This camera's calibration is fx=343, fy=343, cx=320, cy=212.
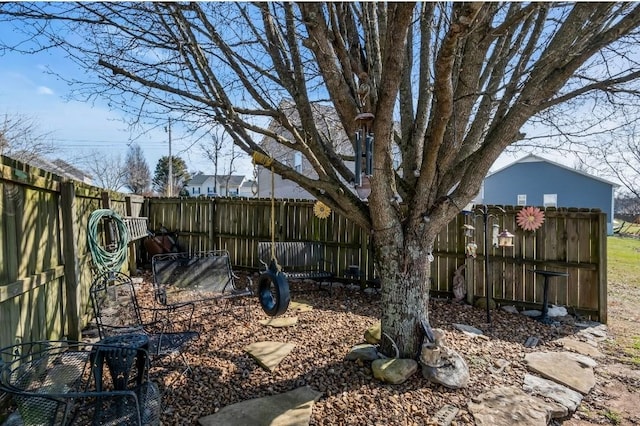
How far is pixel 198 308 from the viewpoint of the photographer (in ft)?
15.0

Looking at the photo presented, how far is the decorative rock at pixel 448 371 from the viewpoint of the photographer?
2539mm

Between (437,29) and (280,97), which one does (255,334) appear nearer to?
(280,97)

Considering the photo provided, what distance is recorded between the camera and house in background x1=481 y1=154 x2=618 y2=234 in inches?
675

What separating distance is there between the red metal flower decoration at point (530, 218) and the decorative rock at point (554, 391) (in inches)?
104

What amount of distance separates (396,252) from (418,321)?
0.60 meters

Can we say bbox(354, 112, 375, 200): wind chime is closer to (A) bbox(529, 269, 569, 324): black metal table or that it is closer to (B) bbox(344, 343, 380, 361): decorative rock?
(B) bbox(344, 343, 380, 361): decorative rock

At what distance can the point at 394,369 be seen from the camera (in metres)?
2.62

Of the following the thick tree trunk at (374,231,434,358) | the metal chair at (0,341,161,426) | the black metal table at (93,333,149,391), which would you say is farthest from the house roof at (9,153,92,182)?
the thick tree trunk at (374,231,434,358)

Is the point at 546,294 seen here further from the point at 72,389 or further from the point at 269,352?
the point at 72,389

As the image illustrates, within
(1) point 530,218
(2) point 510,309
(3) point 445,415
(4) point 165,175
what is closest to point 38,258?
(3) point 445,415

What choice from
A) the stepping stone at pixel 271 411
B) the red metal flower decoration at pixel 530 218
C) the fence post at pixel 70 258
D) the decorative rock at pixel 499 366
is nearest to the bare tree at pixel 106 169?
the fence post at pixel 70 258

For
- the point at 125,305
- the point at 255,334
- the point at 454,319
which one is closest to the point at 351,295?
the point at 454,319

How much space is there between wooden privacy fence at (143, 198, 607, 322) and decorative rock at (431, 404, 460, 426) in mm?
1942

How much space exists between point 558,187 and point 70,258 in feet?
66.5
